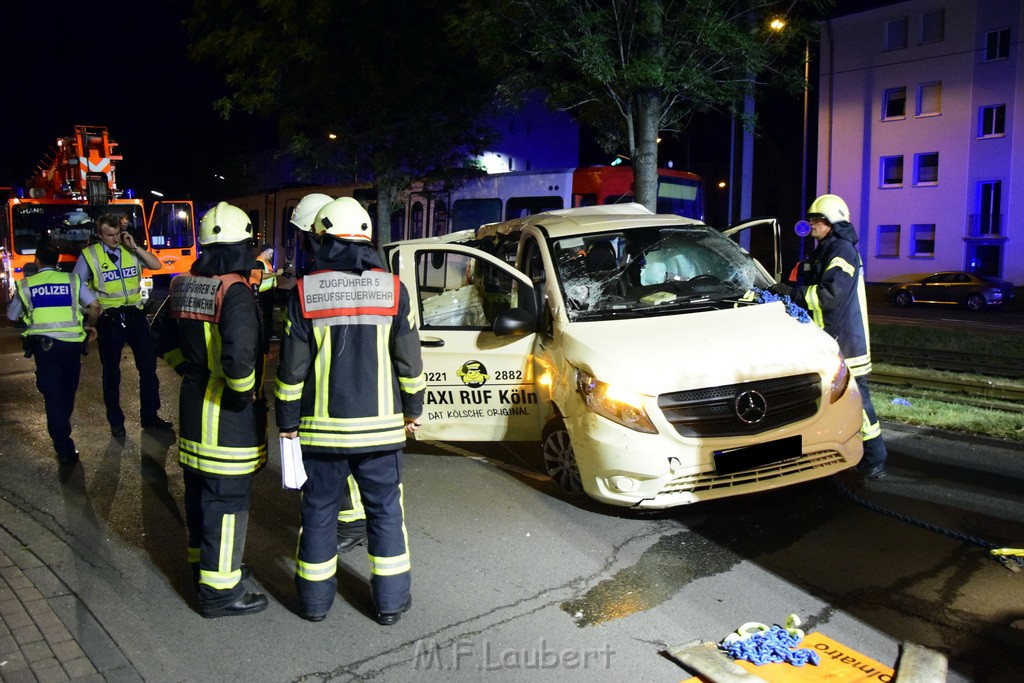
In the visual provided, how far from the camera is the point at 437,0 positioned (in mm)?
17297

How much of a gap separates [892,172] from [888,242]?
9.29 feet

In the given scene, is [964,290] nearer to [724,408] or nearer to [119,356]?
[724,408]

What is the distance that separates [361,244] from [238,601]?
5.77 feet

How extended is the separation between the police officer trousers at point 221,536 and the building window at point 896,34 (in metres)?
37.9

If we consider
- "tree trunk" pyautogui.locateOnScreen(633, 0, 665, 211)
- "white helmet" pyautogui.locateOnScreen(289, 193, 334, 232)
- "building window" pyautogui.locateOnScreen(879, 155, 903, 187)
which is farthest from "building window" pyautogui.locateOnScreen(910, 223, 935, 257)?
"white helmet" pyautogui.locateOnScreen(289, 193, 334, 232)

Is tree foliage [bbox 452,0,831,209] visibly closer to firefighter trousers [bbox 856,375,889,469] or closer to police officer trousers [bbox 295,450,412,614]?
firefighter trousers [bbox 856,375,889,469]

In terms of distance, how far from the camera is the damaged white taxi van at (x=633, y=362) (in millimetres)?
5078

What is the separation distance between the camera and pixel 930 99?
3556 centimetres

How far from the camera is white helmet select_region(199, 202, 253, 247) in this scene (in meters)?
4.18

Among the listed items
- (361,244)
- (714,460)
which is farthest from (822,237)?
(361,244)

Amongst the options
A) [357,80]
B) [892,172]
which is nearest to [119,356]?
[357,80]

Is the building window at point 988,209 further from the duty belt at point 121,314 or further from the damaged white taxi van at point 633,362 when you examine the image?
the duty belt at point 121,314

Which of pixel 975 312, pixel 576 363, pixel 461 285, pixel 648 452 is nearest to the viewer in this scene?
pixel 648 452

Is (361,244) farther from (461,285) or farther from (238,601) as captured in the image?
(461,285)
